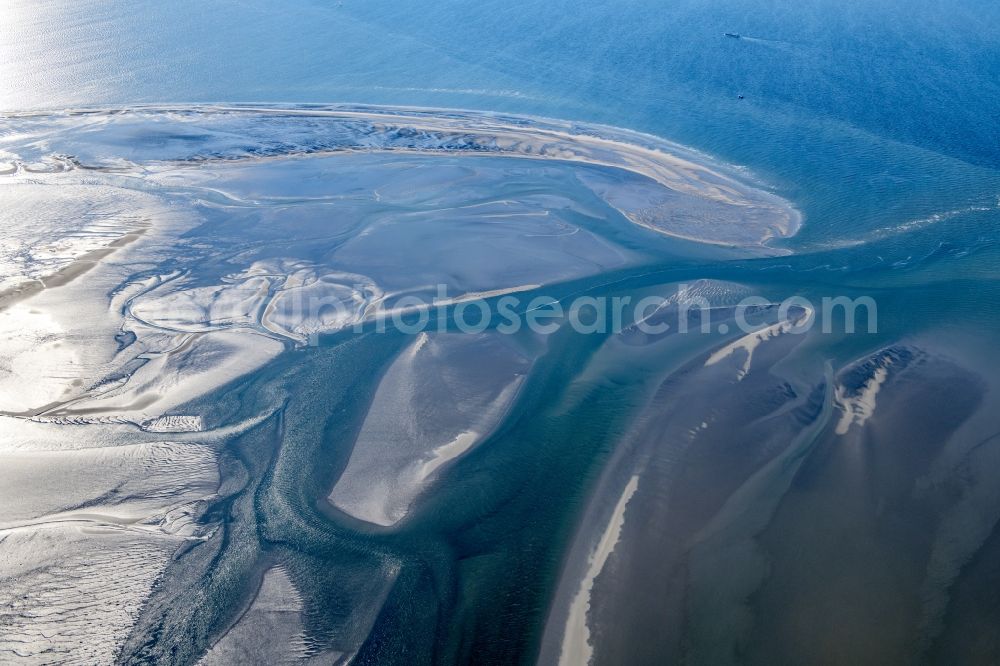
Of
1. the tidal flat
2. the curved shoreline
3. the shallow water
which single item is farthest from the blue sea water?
the tidal flat

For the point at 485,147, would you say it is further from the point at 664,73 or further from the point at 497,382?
the point at 497,382

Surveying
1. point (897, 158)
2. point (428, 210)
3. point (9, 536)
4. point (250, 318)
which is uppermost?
point (897, 158)

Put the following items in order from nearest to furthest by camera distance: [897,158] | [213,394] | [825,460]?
1. [825,460]
2. [213,394]
3. [897,158]

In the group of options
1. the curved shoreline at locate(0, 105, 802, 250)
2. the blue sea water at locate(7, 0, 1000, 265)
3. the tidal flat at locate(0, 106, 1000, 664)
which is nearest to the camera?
the tidal flat at locate(0, 106, 1000, 664)

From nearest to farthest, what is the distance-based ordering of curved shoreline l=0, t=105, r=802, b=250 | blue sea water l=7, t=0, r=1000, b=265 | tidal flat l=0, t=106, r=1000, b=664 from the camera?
→ tidal flat l=0, t=106, r=1000, b=664
curved shoreline l=0, t=105, r=802, b=250
blue sea water l=7, t=0, r=1000, b=265

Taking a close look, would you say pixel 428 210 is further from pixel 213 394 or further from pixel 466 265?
pixel 213 394

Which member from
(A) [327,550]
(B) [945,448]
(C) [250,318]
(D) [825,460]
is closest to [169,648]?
(A) [327,550]

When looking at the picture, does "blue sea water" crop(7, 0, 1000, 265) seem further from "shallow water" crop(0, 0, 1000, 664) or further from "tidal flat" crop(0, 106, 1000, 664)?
"tidal flat" crop(0, 106, 1000, 664)

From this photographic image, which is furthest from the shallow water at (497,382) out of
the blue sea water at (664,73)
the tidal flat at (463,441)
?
the blue sea water at (664,73)

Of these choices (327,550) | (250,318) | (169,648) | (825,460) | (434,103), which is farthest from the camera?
(434,103)
